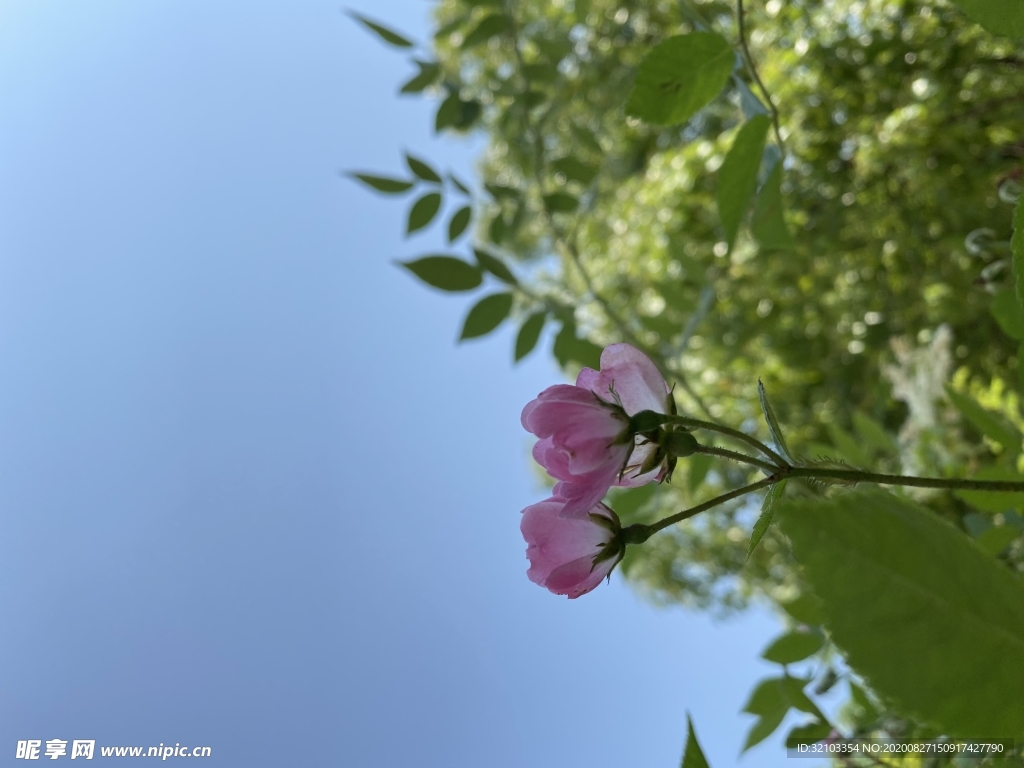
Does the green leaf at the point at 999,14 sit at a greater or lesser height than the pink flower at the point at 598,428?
greater

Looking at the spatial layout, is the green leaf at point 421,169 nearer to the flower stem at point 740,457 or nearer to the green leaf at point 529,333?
the green leaf at point 529,333

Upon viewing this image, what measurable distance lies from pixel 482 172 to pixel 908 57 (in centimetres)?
182

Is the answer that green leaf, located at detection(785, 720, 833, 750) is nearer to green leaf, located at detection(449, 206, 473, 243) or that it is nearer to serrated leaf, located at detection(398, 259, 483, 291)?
serrated leaf, located at detection(398, 259, 483, 291)

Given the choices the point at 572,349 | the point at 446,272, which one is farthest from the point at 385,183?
the point at 572,349

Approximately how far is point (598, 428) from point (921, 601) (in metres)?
0.11

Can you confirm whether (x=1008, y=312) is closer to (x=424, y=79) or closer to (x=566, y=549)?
(x=566, y=549)

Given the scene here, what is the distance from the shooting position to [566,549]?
0.28m

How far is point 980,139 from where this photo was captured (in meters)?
1.53

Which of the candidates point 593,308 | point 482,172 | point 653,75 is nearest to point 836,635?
point 653,75

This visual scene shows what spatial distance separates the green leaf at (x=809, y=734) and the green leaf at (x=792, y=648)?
0.15 feet

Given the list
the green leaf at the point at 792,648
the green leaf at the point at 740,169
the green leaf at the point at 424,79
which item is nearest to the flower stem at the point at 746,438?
the green leaf at the point at 740,169

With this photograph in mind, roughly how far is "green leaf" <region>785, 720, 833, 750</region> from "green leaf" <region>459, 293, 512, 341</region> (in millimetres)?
417

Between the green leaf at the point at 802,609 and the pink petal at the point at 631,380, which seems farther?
the green leaf at the point at 802,609

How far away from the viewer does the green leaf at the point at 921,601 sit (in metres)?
0.16
